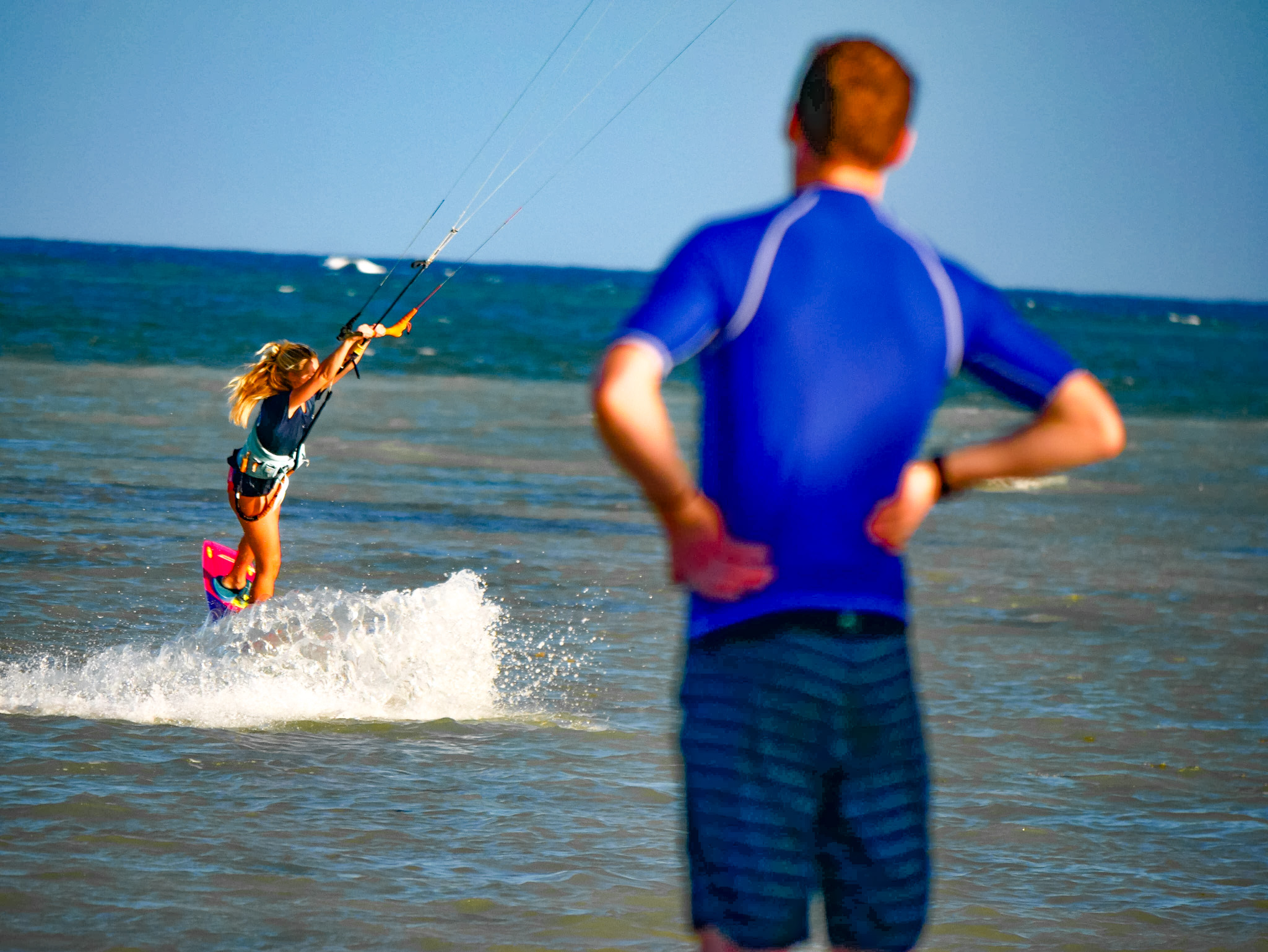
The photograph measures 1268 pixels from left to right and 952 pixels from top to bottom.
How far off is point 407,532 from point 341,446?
233 inches

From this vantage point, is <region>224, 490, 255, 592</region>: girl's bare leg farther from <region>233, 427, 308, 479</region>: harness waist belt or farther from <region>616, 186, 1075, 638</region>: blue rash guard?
<region>616, 186, 1075, 638</region>: blue rash guard

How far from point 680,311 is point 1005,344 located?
55 centimetres

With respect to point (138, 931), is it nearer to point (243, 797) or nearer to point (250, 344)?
point (243, 797)

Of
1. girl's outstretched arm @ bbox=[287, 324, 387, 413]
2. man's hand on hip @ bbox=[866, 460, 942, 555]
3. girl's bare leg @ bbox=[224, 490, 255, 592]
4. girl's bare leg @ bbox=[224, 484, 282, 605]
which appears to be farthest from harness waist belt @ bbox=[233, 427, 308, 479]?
man's hand on hip @ bbox=[866, 460, 942, 555]

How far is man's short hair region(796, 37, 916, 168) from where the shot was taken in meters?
2.22

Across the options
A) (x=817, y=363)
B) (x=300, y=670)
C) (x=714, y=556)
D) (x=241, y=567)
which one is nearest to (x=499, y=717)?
(x=300, y=670)

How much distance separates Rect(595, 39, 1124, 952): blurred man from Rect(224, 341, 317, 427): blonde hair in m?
4.95

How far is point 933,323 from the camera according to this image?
2.24 metres

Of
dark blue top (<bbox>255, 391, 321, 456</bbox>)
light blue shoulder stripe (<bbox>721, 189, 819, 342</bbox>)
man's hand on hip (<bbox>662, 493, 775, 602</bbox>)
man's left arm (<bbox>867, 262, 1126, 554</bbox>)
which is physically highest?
dark blue top (<bbox>255, 391, 321, 456</bbox>)

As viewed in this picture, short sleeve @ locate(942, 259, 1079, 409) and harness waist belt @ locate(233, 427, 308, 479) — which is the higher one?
harness waist belt @ locate(233, 427, 308, 479)

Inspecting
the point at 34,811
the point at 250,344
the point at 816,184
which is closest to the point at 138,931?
the point at 34,811

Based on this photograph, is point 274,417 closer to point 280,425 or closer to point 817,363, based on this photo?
point 280,425

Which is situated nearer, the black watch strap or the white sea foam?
the black watch strap

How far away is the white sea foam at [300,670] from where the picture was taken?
243 inches
